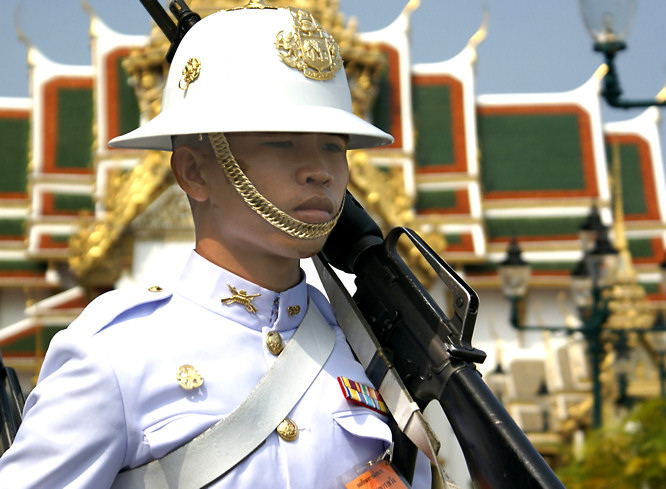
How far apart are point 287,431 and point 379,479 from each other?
0.22 metres

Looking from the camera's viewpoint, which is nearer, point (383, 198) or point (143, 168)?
point (143, 168)

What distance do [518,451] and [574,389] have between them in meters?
15.5

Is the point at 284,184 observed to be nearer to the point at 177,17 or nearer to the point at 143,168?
the point at 177,17

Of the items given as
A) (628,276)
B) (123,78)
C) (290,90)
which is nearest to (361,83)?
(123,78)

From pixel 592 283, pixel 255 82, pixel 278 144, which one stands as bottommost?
pixel 592 283

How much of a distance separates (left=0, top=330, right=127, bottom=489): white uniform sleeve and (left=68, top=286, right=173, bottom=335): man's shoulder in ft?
0.22

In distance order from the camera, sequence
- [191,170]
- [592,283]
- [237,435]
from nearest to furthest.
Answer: [237,435]
[191,170]
[592,283]

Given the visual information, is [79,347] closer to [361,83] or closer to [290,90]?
[290,90]

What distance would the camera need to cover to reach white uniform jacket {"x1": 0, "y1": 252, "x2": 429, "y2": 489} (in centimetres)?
214

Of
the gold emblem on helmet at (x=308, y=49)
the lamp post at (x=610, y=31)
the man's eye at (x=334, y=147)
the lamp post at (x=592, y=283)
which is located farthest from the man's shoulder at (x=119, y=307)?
the lamp post at (x=592, y=283)

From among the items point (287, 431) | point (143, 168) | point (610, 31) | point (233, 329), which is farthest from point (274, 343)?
point (143, 168)

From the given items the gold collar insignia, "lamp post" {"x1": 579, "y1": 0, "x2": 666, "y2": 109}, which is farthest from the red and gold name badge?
"lamp post" {"x1": 579, "y1": 0, "x2": 666, "y2": 109}

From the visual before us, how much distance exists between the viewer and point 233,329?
2.44m

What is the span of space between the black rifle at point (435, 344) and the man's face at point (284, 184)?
0.23 m
